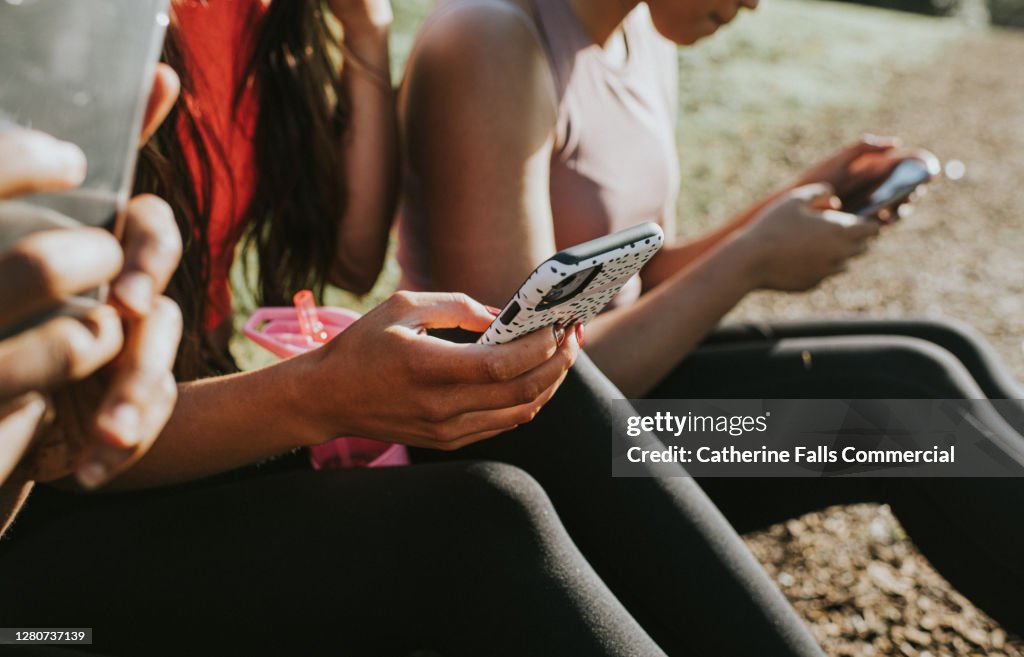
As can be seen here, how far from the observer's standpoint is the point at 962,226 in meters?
5.58

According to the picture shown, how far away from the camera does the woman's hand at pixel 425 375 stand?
1200mm

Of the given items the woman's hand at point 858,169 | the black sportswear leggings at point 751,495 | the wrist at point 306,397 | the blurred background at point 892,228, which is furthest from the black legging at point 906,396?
the wrist at point 306,397

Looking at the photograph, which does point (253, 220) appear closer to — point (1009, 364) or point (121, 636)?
point (121, 636)

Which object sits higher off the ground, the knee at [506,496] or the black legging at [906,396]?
the knee at [506,496]

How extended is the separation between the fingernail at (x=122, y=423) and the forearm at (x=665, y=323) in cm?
119

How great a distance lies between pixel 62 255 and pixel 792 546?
93.7 inches

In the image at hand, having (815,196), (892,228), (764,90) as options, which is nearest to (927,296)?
(892,228)

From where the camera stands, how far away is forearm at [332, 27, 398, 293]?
190 cm

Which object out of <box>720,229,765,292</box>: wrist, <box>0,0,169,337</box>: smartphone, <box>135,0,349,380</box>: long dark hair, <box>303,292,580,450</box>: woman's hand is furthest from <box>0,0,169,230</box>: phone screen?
<box>720,229,765,292</box>: wrist

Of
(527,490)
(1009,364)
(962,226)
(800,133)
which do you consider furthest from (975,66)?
(527,490)

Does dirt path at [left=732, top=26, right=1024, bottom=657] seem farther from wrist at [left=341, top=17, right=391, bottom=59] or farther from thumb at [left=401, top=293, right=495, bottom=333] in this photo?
wrist at [left=341, top=17, right=391, bottom=59]

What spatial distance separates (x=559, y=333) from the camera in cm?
129

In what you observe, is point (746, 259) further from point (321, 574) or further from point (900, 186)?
point (321, 574)

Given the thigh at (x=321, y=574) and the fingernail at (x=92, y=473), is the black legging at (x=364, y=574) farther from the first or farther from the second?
the fingernail at (x=92, y=473)
